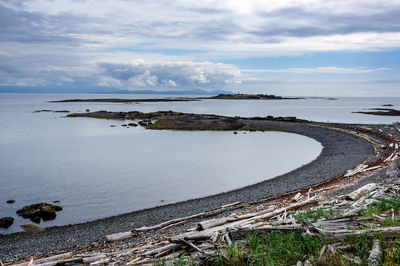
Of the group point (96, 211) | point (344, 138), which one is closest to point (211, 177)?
point (96, 211)

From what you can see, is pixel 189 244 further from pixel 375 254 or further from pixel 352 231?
pixel 375 254

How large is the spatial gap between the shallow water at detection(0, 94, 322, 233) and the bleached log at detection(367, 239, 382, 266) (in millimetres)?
14797

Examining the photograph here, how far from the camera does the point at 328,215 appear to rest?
8781 mm

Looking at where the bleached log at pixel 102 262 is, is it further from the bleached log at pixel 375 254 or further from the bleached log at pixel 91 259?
the bleached log at pixel 375 254

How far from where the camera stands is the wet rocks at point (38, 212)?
16969 millimetres

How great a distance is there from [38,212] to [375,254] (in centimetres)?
1668

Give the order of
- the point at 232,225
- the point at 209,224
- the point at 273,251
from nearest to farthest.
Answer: the point at 273,251 < the point at 232,225 < the point at 209,224

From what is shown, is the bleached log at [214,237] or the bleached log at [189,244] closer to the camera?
the bleached log at [189,244]

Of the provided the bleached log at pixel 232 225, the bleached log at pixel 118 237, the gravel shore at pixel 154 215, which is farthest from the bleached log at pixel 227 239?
the gravel shore at pixel 154 215

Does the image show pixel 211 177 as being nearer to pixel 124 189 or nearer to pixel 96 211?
pixel 124 189

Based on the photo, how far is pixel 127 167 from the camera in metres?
31.0

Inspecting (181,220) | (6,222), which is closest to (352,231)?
(181,220)

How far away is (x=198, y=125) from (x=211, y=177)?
133 feet

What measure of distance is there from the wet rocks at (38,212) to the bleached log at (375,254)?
16.2 meters
